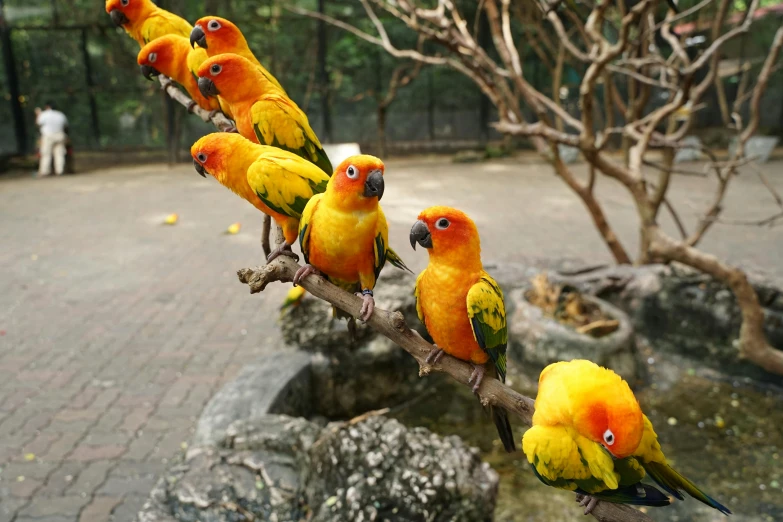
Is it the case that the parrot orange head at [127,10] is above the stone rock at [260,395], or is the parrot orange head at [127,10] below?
above

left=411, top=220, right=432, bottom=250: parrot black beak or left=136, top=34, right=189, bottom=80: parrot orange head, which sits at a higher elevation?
left=136, top=34, right=189, bottom=80: parrot orange head

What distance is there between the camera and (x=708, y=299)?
512 centimetres

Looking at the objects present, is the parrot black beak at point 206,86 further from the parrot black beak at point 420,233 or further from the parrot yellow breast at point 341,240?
the parrot black beak at point 420,233

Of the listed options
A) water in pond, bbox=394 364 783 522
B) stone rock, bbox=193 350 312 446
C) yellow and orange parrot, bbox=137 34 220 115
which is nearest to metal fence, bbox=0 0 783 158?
water in pond, bbox=394 364 783 522

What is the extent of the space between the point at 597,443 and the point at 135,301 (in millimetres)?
6272

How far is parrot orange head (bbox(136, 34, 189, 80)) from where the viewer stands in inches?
64.5

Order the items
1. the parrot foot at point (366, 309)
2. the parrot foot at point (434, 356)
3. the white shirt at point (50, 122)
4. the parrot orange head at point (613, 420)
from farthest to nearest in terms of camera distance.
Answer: the white shirt at point (50, 122)
the parrot foot at point (434, 356)
the parrot foot at point (366, 309)
the parrot orange head at point (613, 420)

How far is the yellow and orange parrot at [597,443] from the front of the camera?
1.11 metres

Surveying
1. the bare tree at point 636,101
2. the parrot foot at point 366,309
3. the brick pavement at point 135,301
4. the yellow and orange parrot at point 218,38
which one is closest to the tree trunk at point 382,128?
the brick pavement at point 135,301

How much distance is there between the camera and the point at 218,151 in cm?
131

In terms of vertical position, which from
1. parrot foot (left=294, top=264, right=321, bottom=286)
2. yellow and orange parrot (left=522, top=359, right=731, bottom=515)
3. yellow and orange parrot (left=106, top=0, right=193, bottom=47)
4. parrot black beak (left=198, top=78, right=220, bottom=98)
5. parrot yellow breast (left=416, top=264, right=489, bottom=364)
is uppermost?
yellow and orange parrot (left=106, top=0, right=193, bottom=47)

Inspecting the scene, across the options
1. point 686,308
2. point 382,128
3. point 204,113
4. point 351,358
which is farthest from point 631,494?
point 382,128

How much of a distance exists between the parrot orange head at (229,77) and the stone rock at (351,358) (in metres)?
2.88

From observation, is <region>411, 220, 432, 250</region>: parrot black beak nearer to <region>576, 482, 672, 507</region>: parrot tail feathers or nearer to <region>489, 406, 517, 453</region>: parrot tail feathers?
<region>489, 406, 517, 453</region>: parrot tail feathers
